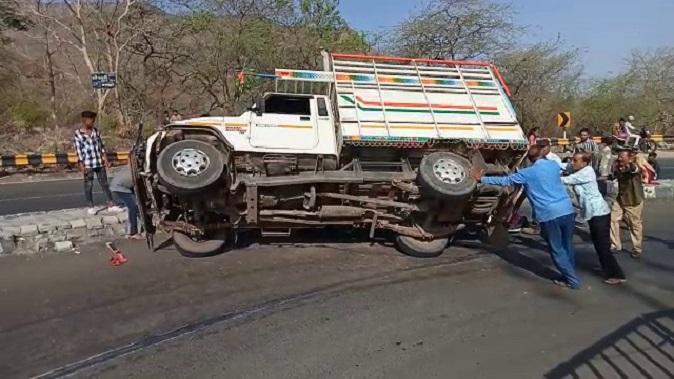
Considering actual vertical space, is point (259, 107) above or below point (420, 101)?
below

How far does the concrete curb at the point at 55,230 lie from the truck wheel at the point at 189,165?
2209 millimetres

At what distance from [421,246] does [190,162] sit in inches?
117

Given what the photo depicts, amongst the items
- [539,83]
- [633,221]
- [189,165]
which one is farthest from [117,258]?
[539,83]

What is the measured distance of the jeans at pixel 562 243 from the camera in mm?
6000

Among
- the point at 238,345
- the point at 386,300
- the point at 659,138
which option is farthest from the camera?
the point at 659,138

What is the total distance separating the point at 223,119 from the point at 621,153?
16.6ft

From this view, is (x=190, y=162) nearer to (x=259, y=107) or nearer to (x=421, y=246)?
(x=259, y=107)

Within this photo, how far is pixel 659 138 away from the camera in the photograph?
28.7m

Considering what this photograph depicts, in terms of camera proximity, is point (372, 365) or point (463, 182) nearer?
point (372, 365)

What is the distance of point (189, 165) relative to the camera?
636 cm

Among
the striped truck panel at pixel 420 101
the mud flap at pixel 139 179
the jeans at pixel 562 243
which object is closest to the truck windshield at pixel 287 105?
the striped truck panel at pixel 420 101

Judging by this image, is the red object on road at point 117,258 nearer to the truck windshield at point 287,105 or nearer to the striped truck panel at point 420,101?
the truck windshield at point 287,105

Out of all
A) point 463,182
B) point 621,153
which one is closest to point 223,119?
point 463,182

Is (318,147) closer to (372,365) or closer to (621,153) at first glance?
(372,365)
